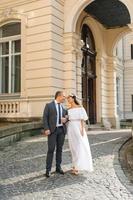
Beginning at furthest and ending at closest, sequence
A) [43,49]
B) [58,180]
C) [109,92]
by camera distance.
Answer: [109,92]
[43,49]
[58,180]

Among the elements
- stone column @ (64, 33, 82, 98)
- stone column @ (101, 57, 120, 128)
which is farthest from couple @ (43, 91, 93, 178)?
stone column @ (101, 57, 120, 128)

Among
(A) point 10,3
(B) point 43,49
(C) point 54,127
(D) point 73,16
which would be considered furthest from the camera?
(A) point 10,3

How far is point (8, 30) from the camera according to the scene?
16.9 meters

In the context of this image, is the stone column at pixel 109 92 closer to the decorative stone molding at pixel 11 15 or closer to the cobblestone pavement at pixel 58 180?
the decorative stone molding at pixel 11 15

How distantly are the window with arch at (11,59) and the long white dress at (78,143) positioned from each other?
8.82m

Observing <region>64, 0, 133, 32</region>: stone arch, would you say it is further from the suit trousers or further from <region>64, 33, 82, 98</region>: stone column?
the suit trousers

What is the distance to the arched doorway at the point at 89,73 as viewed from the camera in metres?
18.5

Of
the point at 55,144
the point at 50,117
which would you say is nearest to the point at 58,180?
the point at 55,144

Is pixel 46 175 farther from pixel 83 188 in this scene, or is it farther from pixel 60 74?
pixel 60 74

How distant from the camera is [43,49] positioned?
50.0 ft

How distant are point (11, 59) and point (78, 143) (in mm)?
9682

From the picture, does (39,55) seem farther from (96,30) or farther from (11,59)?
(96,30)

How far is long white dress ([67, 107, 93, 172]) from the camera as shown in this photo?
771 cm

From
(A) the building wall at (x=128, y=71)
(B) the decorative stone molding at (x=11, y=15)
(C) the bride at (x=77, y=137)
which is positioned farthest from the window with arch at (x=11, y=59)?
(A) the building wall at (x=128, y=71)
